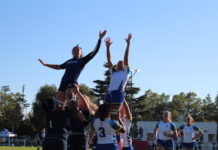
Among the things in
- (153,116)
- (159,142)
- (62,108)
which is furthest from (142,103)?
(62,108)

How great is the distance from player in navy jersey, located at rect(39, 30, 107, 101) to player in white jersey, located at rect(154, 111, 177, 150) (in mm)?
5213

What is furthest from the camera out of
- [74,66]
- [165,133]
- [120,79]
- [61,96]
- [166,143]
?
[166,143]

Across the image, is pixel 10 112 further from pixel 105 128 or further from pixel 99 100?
pixel 105 128

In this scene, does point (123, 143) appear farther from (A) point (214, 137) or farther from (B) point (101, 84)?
(B) point (101, 84)

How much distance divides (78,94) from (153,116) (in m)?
119

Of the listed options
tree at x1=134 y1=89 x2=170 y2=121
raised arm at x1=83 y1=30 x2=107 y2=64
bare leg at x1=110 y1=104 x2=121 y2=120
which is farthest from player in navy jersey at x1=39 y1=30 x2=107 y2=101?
tree at x1=134 y1=89 x2=170 y2=121

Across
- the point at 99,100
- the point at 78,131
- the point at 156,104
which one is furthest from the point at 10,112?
the point at 78,131

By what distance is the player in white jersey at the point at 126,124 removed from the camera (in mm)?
13508

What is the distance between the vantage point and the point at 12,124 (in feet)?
352

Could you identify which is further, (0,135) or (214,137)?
(0,135)

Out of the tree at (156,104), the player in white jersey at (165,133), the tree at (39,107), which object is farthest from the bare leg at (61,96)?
the tree at (156,104)

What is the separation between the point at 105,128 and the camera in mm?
9859

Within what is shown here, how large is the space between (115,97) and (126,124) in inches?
39.2

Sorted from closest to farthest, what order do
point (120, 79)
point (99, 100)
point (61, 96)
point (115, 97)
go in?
1. point (61, 96)
2. point (115, 97)
3. point (120, 79)
4. point (99, 100)
